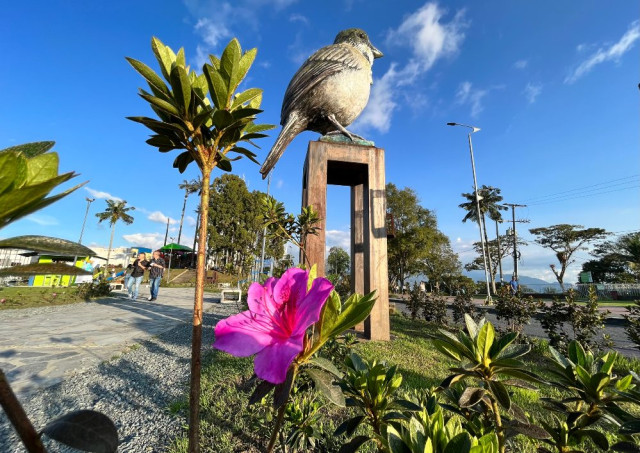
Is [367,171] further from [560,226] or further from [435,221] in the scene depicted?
[560,226]

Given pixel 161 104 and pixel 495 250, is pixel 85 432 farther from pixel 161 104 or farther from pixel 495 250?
pixel 495 250

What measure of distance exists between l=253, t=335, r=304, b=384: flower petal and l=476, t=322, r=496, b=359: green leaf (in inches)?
24.2

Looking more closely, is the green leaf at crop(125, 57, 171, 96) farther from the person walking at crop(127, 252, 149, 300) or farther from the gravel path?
the person walking at crop(127, 252, 149, 300)

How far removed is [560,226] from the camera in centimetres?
3375

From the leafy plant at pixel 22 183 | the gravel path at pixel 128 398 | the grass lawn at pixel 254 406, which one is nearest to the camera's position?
the leafy plant at pixel 22 183

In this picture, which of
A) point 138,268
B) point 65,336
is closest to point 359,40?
point 65,336

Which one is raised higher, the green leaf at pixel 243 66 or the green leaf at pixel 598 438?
the green leaf at pixel 243 66

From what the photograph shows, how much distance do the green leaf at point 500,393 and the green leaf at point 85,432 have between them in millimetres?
918

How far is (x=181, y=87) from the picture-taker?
0.80 m

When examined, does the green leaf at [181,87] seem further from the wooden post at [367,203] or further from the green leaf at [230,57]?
the wooden post at [367,203]

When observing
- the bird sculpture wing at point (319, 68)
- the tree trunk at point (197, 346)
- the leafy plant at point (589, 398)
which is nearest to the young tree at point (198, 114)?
the tree trunk at point (197, 346)

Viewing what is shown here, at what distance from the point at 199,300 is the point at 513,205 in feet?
127

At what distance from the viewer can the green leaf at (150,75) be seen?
2.70 ft

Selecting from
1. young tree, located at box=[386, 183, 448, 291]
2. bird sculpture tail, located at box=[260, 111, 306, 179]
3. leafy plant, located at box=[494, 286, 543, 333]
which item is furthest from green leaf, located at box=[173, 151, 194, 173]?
young tree, located at box=[386, 183, 448, 291]
